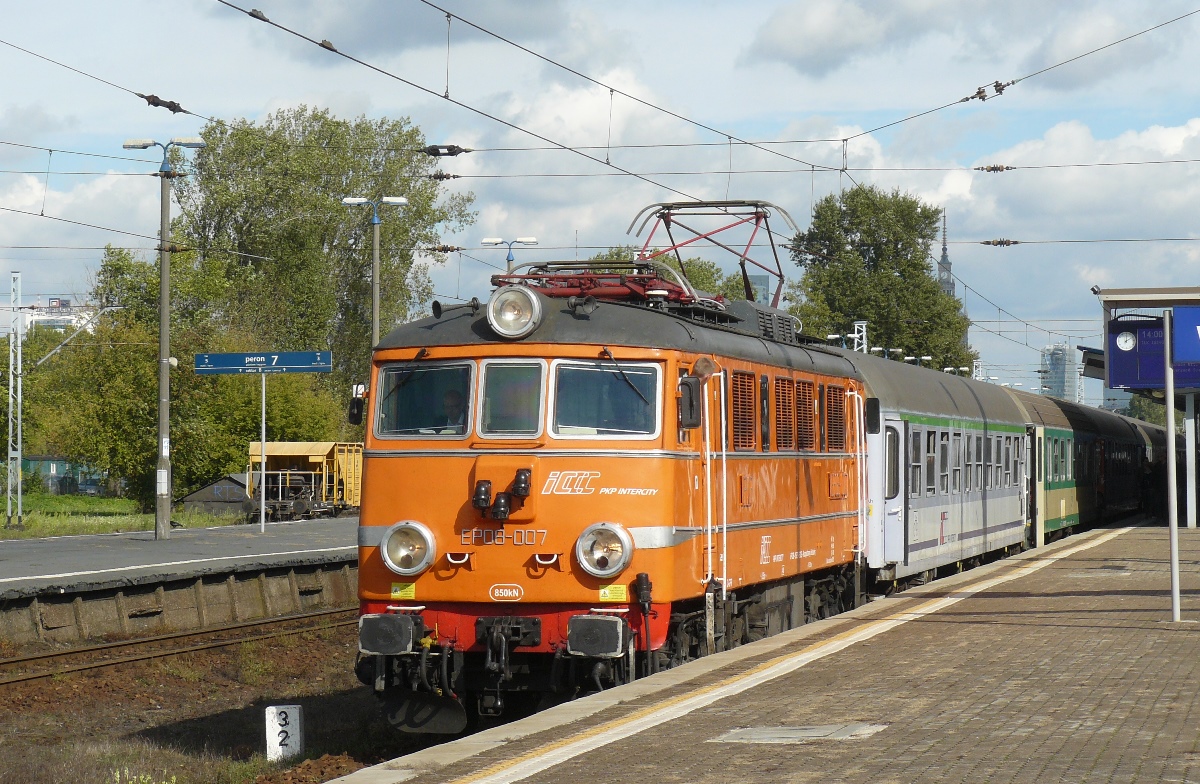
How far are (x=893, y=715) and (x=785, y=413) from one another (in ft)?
16.7

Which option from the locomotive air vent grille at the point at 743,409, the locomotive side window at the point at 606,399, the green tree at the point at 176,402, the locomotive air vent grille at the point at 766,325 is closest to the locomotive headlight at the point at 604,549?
the locomotive side window at the point at 606,399

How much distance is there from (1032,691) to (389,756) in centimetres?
544

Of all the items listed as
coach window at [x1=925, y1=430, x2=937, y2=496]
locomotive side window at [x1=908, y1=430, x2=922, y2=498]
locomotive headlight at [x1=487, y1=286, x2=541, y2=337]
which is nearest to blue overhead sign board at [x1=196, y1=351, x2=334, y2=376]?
coach window at [x1=925, y1=430, x2=937, y2=496]

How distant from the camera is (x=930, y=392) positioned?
2245 cm

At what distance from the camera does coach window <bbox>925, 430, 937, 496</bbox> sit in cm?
2144

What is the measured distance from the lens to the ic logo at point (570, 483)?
422 inches

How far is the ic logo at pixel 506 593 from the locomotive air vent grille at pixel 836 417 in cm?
581

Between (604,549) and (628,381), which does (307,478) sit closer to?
(628,381)

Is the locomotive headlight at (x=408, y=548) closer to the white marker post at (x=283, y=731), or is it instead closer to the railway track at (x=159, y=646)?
the white marker post at (x=283, y=731)

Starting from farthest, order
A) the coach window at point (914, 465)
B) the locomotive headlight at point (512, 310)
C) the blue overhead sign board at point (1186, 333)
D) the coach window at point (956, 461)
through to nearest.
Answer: the coach window at point (956, 461) < the coach window at point (914, 465) < the blue overhead sign board at point (1186, 333) < the locomotive headlight at point (512, 310)

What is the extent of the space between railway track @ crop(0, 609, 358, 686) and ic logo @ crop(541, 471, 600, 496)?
788 cm

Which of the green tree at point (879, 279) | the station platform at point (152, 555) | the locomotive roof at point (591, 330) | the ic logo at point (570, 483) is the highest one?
the green tree at point (879, 279)

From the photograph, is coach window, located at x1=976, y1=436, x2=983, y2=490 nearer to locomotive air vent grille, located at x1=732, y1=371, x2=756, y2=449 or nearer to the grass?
locomotive air vent grille, located at x1=732, y1=371, x2=756, y2=449

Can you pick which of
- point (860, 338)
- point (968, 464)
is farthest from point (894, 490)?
point (860, 338)
